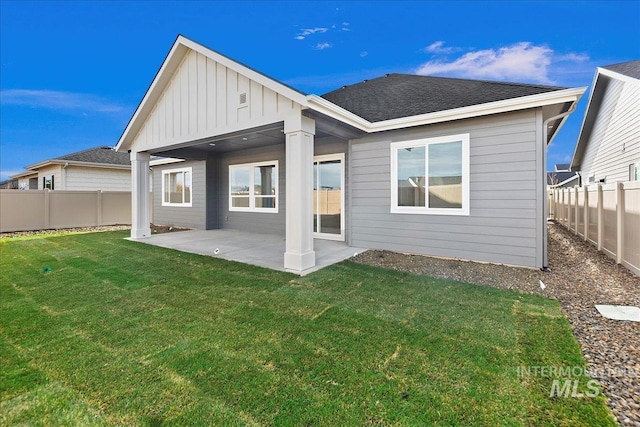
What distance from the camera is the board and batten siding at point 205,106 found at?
18.7 ft

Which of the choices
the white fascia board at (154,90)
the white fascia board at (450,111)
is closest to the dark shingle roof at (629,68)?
the white fascia board at (450,111)

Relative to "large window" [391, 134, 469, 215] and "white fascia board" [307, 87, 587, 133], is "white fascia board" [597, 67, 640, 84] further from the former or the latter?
"large window" [391, 134, 469, 215]

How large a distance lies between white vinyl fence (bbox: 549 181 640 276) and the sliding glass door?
5814mm

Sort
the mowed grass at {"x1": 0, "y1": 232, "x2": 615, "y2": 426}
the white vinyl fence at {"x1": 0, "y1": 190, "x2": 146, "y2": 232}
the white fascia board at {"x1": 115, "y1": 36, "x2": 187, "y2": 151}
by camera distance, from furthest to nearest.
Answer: the white vinyl fence at {"x1": 0, "y1": 190, "x2": 146, "y2": 232} → the white fascia board at {"x1": 115, "y1": 36, "x2": 187, "y2": 151} → the mowed grass at {"x1": 0, "y1": 232, "x2": 615, "y2": 426}

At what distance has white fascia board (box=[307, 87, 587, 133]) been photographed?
4.86m

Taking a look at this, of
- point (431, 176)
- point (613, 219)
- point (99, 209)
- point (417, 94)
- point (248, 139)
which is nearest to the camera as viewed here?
point (613, 219)

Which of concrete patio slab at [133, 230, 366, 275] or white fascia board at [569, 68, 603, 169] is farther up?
white fascia board at [569, 68, 603, 169]

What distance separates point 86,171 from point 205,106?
13675 millimetres

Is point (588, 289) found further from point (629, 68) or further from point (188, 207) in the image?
point (188, 207)

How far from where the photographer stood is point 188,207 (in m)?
12.0

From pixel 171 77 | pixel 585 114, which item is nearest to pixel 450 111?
pixel 171 77

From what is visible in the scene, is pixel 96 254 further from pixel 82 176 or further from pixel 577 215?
pixel 577 215

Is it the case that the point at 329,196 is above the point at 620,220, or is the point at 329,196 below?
above

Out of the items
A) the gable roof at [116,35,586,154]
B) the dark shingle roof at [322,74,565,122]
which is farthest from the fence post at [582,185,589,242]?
the dark shingle roof at [322,74,565,122]
